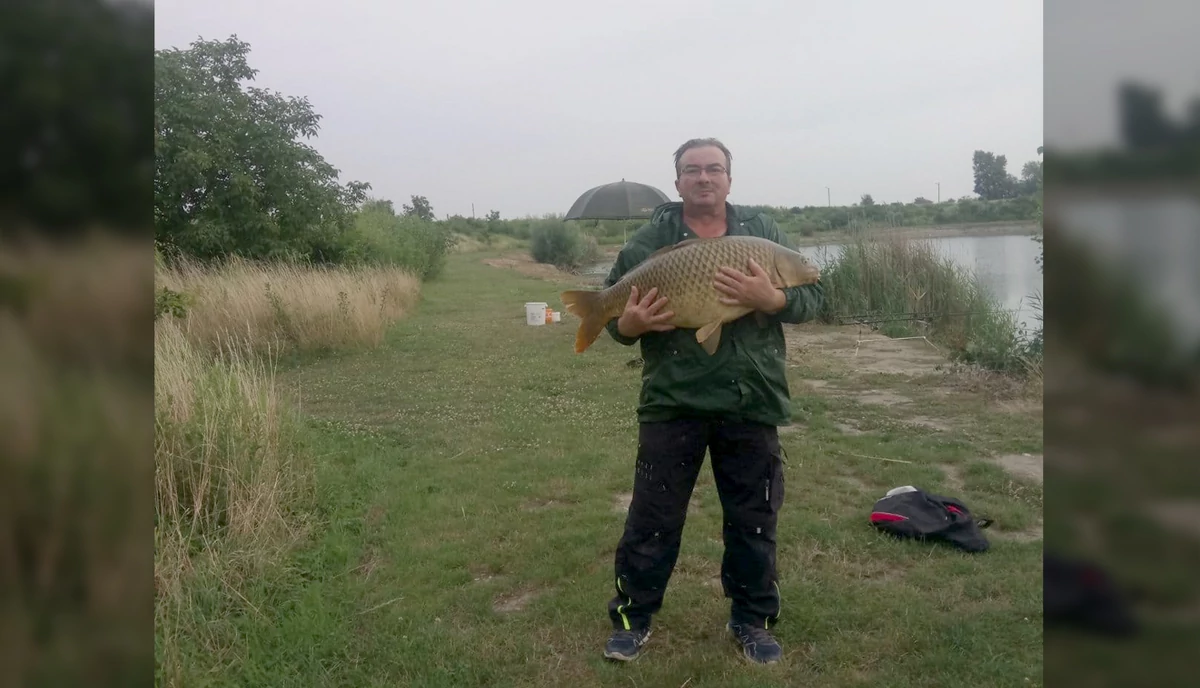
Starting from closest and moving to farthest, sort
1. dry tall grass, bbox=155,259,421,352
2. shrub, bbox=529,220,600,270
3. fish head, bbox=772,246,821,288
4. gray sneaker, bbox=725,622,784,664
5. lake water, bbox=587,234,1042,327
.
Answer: fish head, bbox=772,246,821,288
gray sneaker, bbox=725,622,784,664
lake water, bbox=587,234,1042,327
dry tall grass, bbox=155,259,421,352
shrub, bbox=529,220,600,270

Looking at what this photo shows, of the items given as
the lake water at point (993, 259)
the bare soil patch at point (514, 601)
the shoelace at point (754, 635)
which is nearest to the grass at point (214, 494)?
the bare soil patch at point (514, 601)

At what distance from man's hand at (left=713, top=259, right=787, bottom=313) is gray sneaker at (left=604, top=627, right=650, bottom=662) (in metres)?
1.48

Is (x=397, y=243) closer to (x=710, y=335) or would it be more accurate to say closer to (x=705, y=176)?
(x=705, y=176)

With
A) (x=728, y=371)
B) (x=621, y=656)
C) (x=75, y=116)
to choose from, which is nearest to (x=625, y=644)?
(x=621, y=656)

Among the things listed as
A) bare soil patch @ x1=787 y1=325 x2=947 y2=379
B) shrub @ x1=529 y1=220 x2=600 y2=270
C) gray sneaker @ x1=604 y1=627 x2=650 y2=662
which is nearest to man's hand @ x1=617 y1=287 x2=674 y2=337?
gray sneaker @ x1=604 y1=627 x2=650 y2=662

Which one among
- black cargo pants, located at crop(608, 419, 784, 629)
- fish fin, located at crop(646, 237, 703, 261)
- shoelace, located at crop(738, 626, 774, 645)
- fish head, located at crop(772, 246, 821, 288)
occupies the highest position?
fish fin, located at crop(646, 237, 703, 261)

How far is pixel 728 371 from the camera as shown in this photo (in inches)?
128

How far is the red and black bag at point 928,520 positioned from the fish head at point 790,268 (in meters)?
2.17

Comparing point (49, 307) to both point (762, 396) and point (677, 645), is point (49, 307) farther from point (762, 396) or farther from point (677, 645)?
point (677, 645)

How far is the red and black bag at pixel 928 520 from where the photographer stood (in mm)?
4633

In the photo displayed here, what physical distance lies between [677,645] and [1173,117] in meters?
3.44

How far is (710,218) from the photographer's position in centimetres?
350

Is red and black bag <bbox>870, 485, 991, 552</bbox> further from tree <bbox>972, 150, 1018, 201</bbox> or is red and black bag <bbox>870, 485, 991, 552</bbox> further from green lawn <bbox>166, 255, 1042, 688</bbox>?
tree <bbox>972, 150, 1018, 201</bbox>

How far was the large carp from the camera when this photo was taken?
313cm
